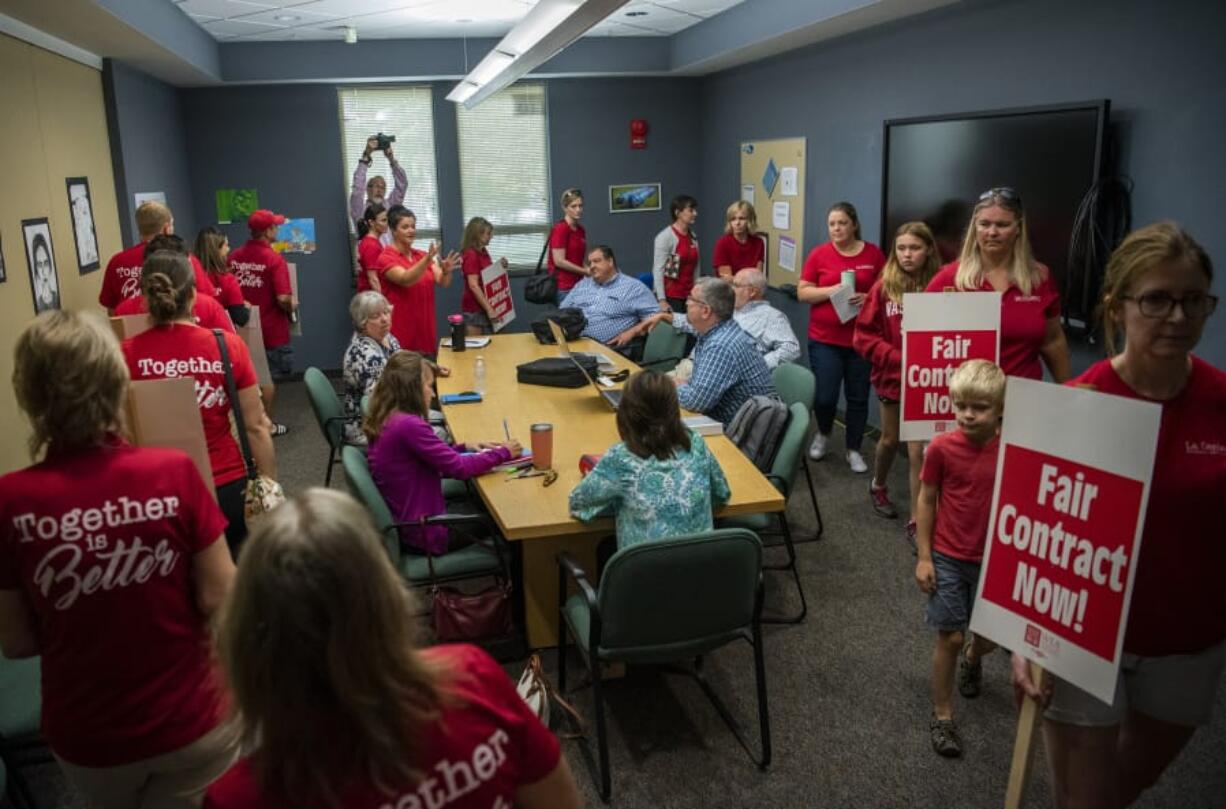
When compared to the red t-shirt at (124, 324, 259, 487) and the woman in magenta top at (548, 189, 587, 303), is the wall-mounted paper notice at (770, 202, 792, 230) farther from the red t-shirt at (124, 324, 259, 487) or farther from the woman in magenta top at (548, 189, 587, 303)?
the red t-shirt at (124, 324, 259, 487)

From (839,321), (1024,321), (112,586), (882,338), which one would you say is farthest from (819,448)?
(112,586)

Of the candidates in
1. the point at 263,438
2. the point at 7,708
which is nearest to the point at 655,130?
the point at 263,438

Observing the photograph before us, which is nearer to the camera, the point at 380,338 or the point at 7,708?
the point at 7,708

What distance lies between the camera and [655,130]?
9375 millimetres

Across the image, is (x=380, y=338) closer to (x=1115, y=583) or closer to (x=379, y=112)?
(x=1115, y=583)

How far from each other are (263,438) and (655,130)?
706cm

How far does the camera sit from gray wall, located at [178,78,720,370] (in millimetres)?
8516

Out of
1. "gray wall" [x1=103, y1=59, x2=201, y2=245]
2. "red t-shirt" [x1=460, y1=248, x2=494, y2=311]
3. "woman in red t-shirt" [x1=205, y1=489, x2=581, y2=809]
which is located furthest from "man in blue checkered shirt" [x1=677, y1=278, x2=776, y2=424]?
"gray wall" [x1=103, y1=59, x2=201, y2=245]

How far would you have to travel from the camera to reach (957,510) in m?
2.82

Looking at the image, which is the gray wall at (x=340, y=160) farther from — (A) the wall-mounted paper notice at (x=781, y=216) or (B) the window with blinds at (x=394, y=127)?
(A) the wall-mounted paper notice at (x=781, y=216)

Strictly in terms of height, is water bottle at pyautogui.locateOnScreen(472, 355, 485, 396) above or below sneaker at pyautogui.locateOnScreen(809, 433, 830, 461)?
above

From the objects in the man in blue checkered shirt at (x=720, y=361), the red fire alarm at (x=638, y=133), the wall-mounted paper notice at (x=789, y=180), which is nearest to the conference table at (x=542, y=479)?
the man in blue checkered shirt at (x=720, y=361)

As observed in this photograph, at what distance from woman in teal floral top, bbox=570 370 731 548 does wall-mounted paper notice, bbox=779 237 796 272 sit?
484cm

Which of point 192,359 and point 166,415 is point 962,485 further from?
point 192,359
